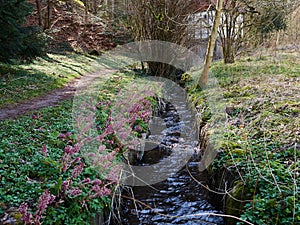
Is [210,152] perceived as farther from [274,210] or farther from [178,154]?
[274,210]

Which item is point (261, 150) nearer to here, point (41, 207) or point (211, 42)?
point (41, 207)

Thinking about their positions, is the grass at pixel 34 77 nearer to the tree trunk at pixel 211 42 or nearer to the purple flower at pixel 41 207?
the purple flower at pixel 41 207

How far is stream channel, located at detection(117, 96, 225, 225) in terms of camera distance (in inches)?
134

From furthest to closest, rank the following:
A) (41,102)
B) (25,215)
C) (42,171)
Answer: (41,102) < (42,171) < (25,215)

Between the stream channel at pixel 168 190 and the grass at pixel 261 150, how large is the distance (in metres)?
0.40

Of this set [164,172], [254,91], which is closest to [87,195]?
[164,172]

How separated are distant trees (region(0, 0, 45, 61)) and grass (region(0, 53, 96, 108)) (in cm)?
68

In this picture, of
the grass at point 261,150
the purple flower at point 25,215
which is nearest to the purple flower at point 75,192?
the purple flower at point 25,215

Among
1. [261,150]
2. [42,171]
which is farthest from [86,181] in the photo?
[261,150]

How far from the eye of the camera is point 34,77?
8562 mm

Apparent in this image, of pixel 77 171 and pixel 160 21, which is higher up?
pixel 160 21

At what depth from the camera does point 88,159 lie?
135 inches

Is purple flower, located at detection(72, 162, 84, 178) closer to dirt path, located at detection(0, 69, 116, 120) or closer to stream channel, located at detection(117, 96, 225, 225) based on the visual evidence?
stream channel, located at detection(117, 96, 225, 225)

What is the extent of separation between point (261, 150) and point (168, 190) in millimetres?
1436
